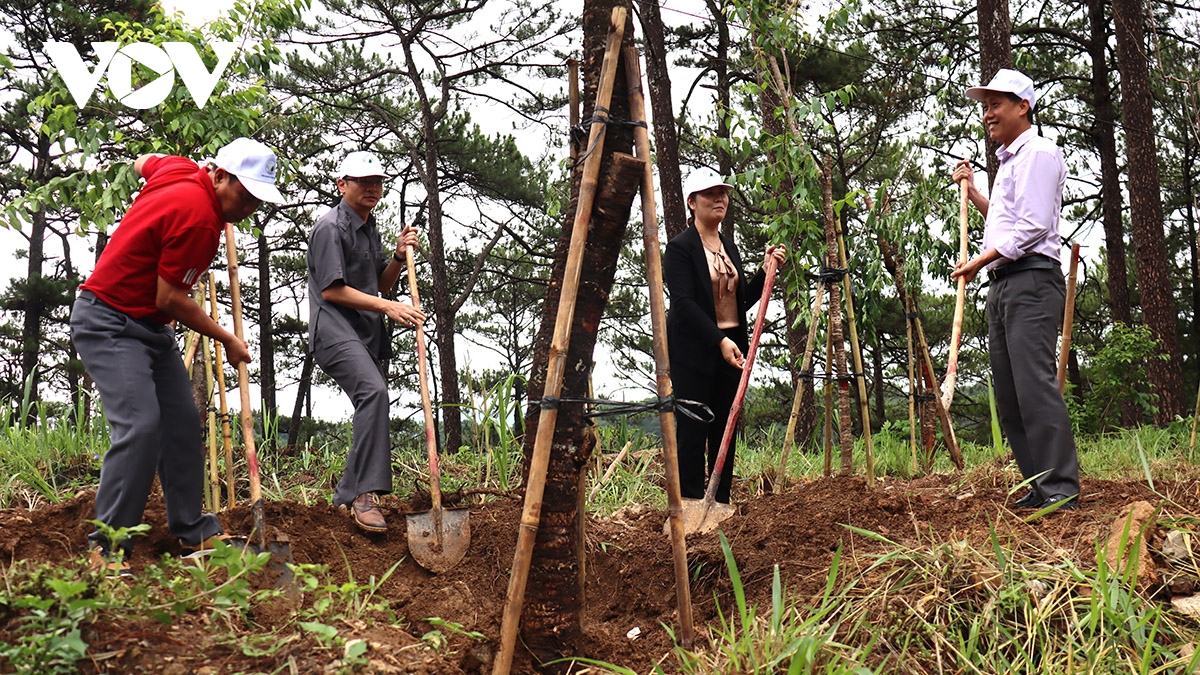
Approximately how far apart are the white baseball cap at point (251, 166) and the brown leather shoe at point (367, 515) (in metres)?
1.46

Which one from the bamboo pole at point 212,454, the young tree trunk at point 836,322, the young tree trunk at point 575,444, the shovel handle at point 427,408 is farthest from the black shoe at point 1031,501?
→ the bamboo pole at point 212,454

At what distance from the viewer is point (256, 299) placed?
17578mm

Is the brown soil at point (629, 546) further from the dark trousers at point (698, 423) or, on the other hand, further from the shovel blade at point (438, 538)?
the dark trousers at point (698, 423)

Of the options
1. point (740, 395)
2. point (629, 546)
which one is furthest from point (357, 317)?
point (740, 395)

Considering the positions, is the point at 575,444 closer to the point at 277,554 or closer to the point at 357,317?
the point at 277,554

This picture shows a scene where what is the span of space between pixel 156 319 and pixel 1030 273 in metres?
3.52

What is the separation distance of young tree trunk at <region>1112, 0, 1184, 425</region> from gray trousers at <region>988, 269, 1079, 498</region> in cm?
788

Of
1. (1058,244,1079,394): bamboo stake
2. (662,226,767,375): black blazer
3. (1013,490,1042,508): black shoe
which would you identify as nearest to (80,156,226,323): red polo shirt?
(662,226,767,375): black blazer

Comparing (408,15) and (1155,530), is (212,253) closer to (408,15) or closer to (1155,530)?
(1155,530)

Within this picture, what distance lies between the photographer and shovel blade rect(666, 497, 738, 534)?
452 cm

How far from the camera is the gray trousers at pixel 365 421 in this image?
4.29 m

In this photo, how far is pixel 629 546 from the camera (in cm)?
453

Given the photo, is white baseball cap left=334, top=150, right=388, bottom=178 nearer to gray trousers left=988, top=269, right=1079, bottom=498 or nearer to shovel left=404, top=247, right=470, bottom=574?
shovel left=404, top=247, right=470, bottom=574

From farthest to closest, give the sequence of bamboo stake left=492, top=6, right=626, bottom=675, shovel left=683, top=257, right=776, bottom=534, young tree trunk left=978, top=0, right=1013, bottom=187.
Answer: young tree trunk left=978, top=0, right=1013, bottom=187, shovel left=683, top=257, right=776, bottom=534, bamboo stake left=492, top=6, right=626, bottom=675
